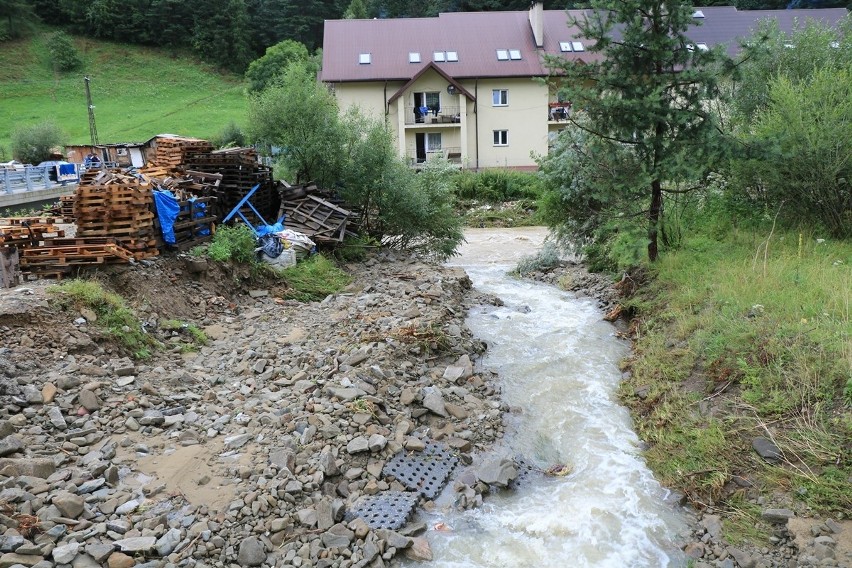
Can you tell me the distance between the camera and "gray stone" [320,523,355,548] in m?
7.67

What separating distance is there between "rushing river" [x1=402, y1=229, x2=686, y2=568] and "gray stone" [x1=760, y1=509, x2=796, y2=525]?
1.01m

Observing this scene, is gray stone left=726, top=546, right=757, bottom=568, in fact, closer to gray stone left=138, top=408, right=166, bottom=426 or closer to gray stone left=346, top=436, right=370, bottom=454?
gray stone left=346, top=436, right=370, bottom=454

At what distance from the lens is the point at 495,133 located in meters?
41.6

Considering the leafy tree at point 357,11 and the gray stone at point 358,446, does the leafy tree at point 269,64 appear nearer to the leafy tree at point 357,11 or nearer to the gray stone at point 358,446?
the leafy tree at point 357,11

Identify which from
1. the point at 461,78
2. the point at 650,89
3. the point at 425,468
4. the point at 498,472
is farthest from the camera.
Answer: the point at 461,78

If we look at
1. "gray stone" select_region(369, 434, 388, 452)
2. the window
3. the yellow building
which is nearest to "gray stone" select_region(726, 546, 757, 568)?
"gray stone" select_region(369, 434, 388, 452)

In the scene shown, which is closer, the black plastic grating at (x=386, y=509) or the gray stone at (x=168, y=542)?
the gray stone at (x=168, y=542)

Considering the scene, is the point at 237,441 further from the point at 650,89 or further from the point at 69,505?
the point at 650,89

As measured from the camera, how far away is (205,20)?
7675 centimetres

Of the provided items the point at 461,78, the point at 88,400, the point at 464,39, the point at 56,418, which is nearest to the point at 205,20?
the point at 464,39

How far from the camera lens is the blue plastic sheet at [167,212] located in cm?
1572

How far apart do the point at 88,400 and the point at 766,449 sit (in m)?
10.0

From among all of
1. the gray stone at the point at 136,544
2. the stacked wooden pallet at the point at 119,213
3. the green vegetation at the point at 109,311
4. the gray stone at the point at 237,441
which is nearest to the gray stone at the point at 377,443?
the gray stone at the point at 237,441

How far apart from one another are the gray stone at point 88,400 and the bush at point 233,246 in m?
7.04
